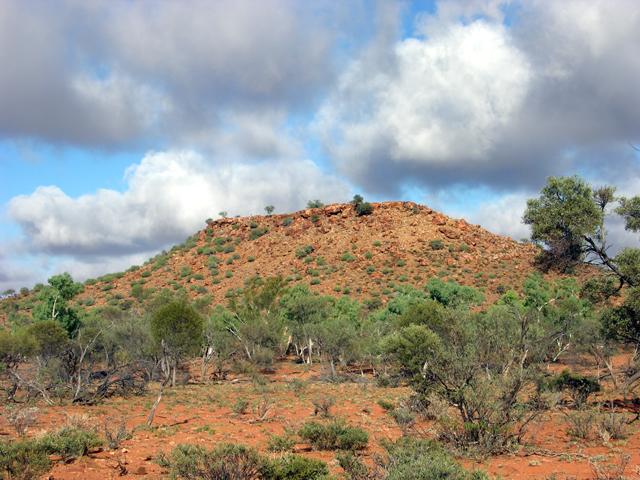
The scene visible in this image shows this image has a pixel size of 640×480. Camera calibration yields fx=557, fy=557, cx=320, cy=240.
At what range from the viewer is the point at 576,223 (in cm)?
1527

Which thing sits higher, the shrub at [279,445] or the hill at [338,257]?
the hill at [338,257]

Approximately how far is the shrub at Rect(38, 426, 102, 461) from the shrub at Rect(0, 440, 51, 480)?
3.58 ft

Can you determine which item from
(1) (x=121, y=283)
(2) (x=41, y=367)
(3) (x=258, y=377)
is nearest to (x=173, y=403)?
(2) (x=41, y=367)

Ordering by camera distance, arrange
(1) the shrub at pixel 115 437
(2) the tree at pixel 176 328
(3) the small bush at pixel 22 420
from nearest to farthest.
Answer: (1) the shrub at pixel 115 437 < (3) the small bush at pixel 22 420 < (2) the tree at pixel 176 328

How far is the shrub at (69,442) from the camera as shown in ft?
36.1

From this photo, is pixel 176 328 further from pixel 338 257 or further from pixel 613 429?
pixel 338 257

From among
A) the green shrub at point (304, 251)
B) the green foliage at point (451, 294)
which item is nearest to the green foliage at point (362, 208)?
the green shrub at point (304, 251)

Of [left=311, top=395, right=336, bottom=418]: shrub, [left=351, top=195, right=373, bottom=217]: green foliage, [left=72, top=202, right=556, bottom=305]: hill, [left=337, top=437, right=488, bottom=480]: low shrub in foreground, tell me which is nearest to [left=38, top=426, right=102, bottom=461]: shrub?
[left=337, top=437, right=488, bottom=480]: low shrub in foreground

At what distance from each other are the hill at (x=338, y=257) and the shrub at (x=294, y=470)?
45652 mm

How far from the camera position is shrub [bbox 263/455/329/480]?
867 cm

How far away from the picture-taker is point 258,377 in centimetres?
3095

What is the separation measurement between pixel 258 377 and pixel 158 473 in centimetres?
2047

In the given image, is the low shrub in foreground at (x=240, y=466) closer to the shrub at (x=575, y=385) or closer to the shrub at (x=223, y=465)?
the shrub at (x=223, y=465)

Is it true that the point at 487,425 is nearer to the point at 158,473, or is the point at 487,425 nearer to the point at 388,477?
the point at 388,477
